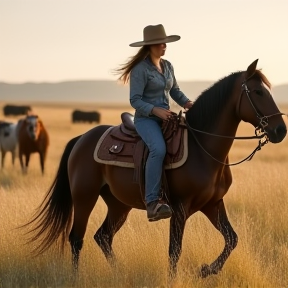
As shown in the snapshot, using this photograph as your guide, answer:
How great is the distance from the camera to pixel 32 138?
17.1 metres

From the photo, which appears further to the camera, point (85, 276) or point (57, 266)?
point (57, 266)

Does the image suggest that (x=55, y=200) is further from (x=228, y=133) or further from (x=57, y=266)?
(x=228, y=133)

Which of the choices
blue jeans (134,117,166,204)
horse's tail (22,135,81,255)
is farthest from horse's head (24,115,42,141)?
blue jeans (134,117,166,204)

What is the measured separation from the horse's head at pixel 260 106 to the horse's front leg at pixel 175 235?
3.38 feet

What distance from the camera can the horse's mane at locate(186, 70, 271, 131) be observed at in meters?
6.10

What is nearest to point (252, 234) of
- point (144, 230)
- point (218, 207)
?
point (144, 230)

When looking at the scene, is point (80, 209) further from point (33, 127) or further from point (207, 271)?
point (33, 127)

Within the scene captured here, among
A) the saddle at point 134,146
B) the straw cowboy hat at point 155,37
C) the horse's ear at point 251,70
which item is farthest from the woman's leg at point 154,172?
the horse's ear at point 251,70

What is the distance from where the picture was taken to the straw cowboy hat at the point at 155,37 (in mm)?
6305

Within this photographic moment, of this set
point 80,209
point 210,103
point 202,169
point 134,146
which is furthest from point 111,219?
point 210,103

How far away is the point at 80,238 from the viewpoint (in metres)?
7.12

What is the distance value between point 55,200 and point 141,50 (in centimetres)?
202

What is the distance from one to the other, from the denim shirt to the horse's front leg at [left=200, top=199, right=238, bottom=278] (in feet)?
3.51

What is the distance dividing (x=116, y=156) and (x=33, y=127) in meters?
10.8
